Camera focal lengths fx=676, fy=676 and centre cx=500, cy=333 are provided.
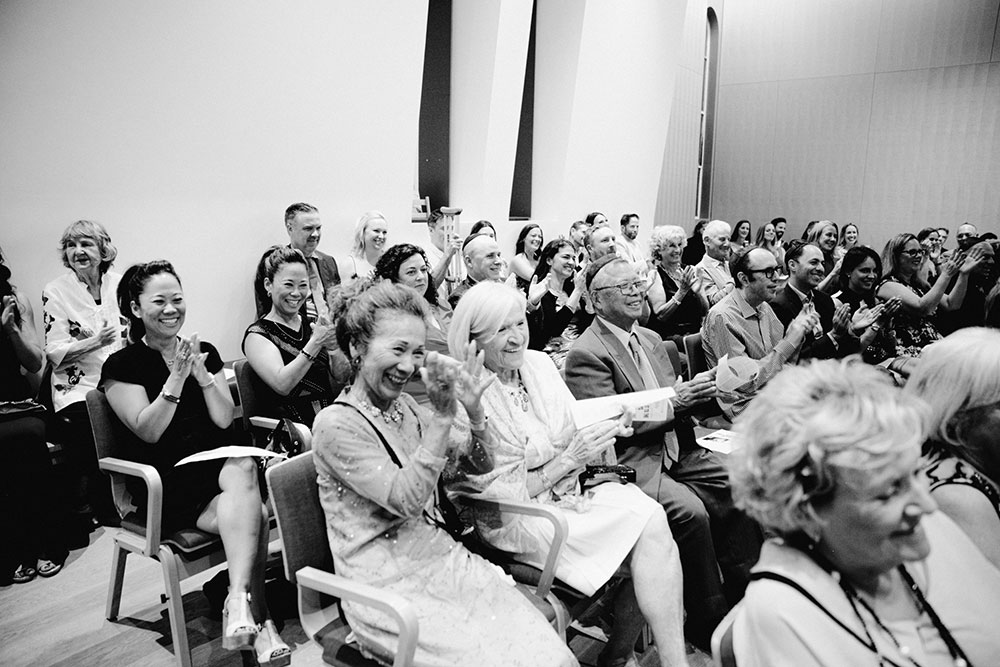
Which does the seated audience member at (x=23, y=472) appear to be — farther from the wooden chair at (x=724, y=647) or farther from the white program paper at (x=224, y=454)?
the wooden chair at (x=724, y=647)

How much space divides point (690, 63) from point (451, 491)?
12076 mm

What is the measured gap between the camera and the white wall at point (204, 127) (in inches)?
131

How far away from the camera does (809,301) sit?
13.5ft

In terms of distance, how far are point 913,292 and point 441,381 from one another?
175 inches

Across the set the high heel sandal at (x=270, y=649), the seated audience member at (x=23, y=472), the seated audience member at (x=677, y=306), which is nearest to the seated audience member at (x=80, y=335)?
the seated audience member at (x=23, y=472)

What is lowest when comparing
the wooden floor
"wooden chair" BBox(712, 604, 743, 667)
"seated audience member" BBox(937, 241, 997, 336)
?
the wooden floor

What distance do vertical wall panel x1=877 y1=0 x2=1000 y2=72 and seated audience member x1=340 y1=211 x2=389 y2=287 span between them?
410 inches

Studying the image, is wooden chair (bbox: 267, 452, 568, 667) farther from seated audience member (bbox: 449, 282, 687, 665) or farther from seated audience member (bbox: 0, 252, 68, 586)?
seated audience member (bbox: 0, 252, 68, 586)

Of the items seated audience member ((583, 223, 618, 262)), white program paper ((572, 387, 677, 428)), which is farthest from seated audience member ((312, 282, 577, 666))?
seated audience member ((583, 223, 618, 262))

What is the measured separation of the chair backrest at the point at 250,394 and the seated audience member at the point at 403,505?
1.25 meters

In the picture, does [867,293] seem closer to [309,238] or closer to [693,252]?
[693,252]

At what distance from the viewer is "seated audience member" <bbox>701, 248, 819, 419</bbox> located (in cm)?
320

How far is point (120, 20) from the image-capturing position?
352 centimetres

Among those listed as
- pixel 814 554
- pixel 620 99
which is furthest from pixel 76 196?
pixel 620 99
